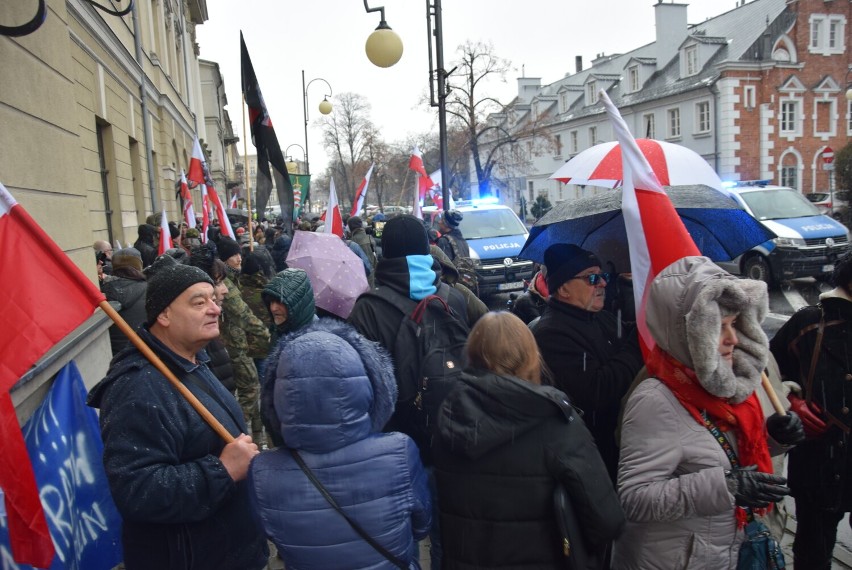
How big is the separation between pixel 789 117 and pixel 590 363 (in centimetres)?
4007

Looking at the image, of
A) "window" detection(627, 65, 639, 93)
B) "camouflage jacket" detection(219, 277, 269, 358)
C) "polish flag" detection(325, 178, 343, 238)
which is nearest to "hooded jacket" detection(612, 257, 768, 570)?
"camouflage jacket" detection(219, 277, 269, 358)

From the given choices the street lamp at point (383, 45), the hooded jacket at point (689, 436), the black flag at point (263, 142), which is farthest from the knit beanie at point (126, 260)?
the street lamp at point (383, 45)

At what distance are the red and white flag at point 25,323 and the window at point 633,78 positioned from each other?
149ft

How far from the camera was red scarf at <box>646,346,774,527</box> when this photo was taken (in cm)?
223

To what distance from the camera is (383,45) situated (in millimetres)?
10172

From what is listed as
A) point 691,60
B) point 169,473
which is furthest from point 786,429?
point 691,60

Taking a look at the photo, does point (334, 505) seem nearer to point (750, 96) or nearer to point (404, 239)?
point (404, 239)

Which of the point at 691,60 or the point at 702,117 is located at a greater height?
the point at 691,60

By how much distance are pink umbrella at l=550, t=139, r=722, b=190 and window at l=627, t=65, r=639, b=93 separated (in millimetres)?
43043

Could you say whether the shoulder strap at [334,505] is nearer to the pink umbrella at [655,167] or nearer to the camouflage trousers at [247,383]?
the pink umbrella at [655,167]

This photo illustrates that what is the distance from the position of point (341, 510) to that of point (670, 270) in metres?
1.45

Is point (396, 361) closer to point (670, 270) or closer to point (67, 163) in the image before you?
point (670, 270)

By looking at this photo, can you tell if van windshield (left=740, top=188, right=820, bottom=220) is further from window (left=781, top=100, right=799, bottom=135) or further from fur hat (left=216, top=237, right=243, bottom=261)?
window (left=781, top=100, right=799, bottom=135)

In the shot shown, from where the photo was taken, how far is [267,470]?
2.03m
